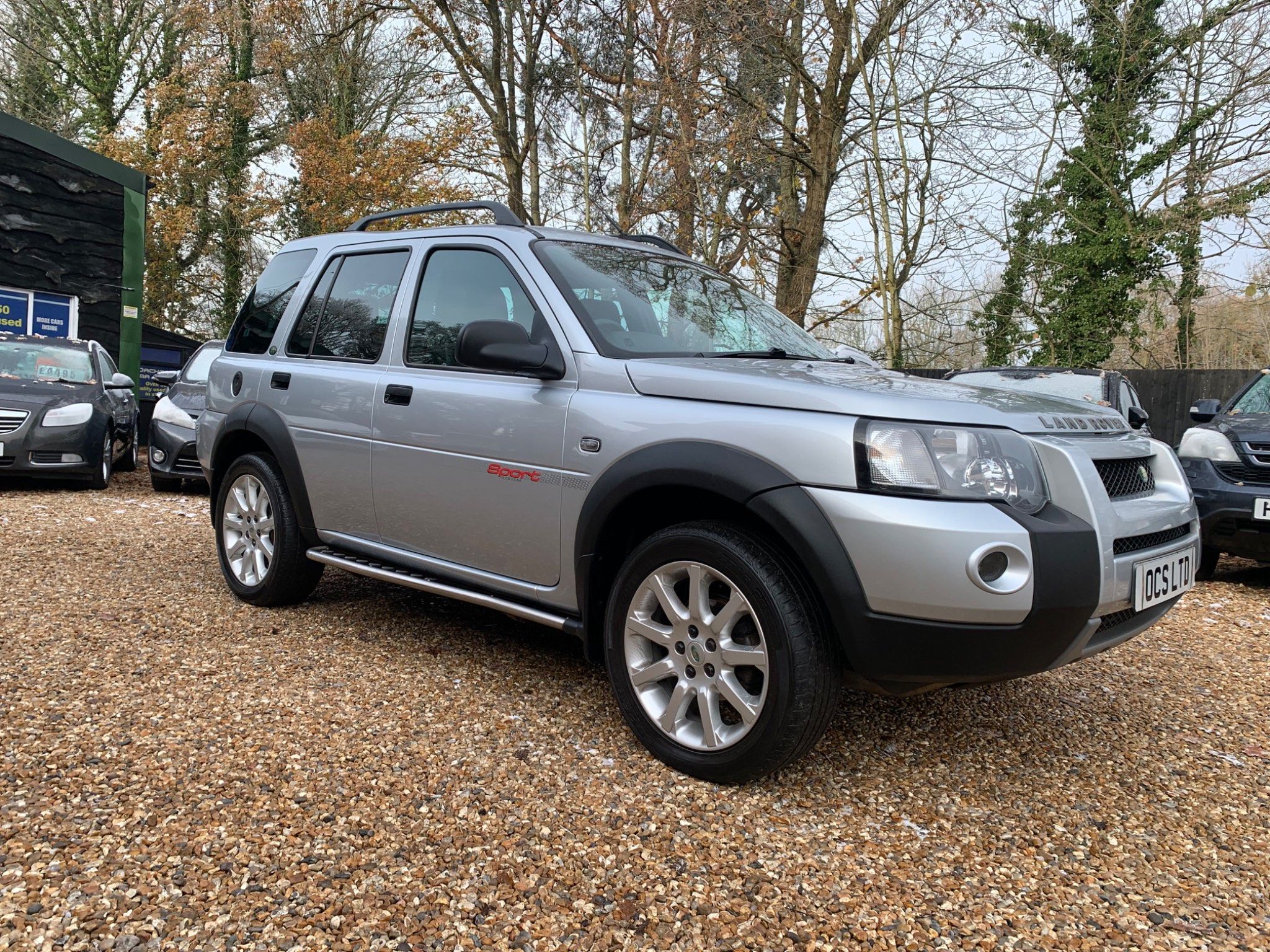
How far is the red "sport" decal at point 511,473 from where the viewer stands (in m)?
3.39

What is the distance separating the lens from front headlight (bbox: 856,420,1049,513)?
2.58 metres

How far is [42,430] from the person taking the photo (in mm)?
9414

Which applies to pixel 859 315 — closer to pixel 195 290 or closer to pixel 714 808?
pixel 714 808

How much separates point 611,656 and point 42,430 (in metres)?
8.62

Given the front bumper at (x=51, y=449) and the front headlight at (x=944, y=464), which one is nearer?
the front headlight at (x=944, y=464)

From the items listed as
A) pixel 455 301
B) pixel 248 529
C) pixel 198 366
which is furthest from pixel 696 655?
pixel 198 366

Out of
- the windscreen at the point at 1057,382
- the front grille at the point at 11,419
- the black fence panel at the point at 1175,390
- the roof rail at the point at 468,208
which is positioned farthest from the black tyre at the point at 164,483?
the black fence panel at the point at 1175,390

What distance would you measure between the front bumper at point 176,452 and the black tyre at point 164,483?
0.16 ft

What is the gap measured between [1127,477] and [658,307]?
1.79m

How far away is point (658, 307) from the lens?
147 inches

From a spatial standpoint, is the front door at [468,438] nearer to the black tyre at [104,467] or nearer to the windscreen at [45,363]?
the black tyre at [104,467]

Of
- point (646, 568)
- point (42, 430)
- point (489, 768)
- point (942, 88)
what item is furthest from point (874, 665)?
point (942, 88)

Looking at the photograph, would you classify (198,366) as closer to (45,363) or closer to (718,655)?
(45,363)

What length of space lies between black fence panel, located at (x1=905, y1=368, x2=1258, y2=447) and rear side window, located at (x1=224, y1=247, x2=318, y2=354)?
11.6 m
